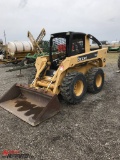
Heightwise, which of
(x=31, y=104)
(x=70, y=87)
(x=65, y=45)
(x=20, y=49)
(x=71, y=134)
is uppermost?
(x=20, y=49)

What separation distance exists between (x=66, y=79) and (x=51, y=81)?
497 mm

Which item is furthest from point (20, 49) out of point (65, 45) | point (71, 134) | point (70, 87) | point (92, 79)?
point (71, 134)

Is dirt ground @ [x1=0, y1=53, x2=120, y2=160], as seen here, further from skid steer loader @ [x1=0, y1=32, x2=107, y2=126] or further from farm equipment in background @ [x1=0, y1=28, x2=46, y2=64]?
farm equipment in background @ [x1=0, y1=28, x2=46, y2=64]

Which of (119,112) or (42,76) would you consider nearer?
(119,112)

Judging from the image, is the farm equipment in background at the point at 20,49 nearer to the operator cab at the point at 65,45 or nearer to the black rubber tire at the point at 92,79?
the operator cab at the point at 65,45

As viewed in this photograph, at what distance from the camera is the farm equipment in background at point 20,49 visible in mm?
14920

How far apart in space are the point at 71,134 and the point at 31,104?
5.76ft

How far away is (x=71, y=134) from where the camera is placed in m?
3.96

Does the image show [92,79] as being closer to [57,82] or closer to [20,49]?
[57,82]

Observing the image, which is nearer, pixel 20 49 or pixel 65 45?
pixel 65 45

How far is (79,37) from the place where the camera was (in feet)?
19.7

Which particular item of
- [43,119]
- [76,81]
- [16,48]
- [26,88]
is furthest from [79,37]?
[16,48]

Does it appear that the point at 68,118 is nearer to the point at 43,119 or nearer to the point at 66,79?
the point at 43,119

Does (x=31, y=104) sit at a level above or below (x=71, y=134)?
above
